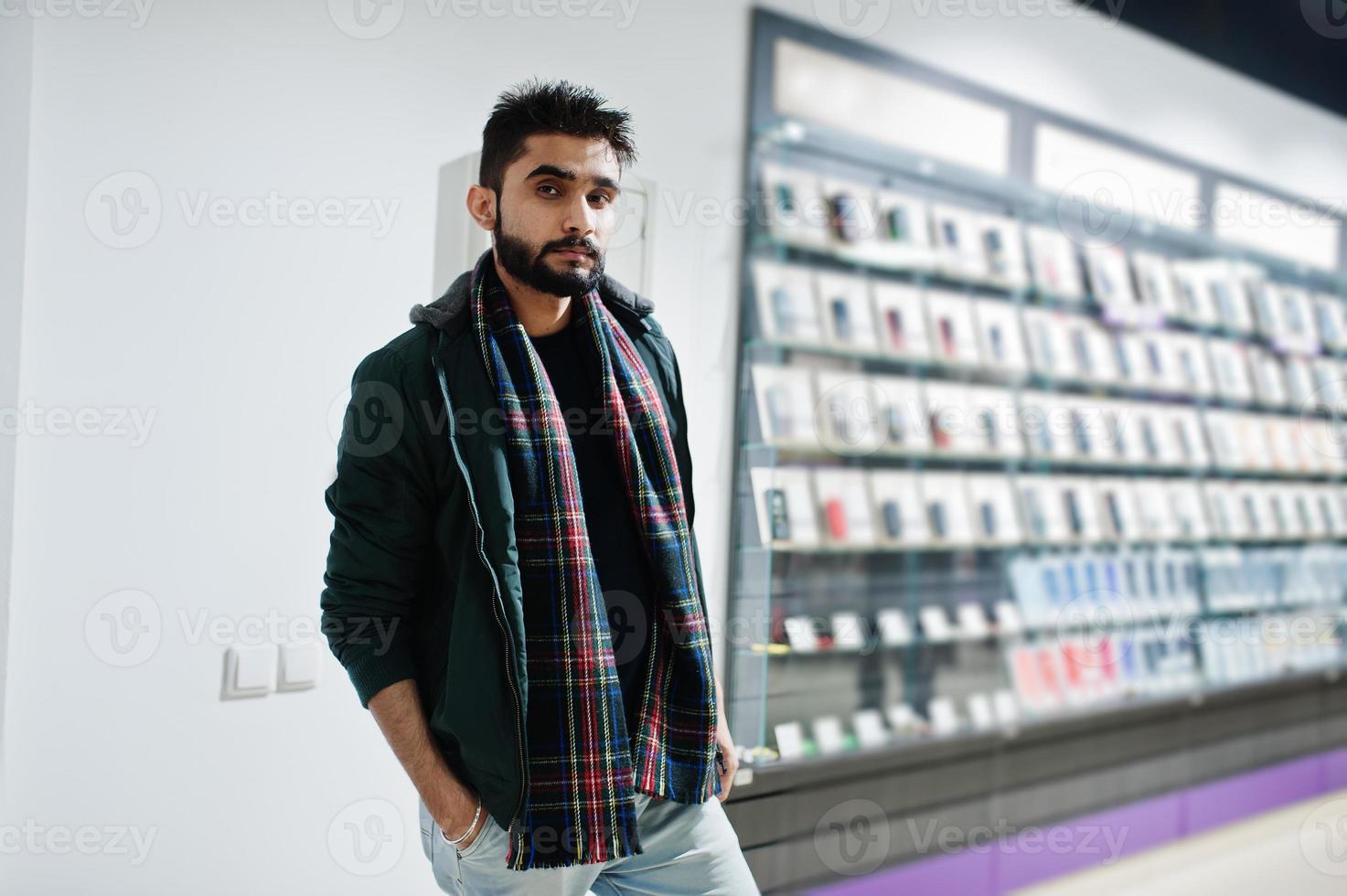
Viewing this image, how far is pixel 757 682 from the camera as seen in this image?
2627 mm

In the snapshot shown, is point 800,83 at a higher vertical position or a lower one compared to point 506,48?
higher

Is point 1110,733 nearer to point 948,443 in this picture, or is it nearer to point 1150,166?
point 948,443

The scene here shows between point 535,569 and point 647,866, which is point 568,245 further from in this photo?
point 647,866

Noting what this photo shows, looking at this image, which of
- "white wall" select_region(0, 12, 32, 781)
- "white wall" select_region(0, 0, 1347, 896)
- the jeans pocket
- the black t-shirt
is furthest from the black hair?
the jeans pocket

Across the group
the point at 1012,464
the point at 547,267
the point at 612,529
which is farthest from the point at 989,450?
the point at 547,267

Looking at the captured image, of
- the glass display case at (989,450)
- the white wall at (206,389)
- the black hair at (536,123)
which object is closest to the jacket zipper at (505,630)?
the black hair at (536,123)

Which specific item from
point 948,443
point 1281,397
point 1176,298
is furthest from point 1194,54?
point 948,443

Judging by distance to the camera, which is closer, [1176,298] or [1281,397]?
[1176,298]

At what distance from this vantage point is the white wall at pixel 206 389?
168cm

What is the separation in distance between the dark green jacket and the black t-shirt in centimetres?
17

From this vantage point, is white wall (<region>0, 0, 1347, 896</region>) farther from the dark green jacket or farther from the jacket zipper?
the jacket zipper

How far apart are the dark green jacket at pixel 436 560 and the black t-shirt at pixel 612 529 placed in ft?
0.55

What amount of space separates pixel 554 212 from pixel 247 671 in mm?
1103

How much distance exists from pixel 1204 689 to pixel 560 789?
3.74 m
